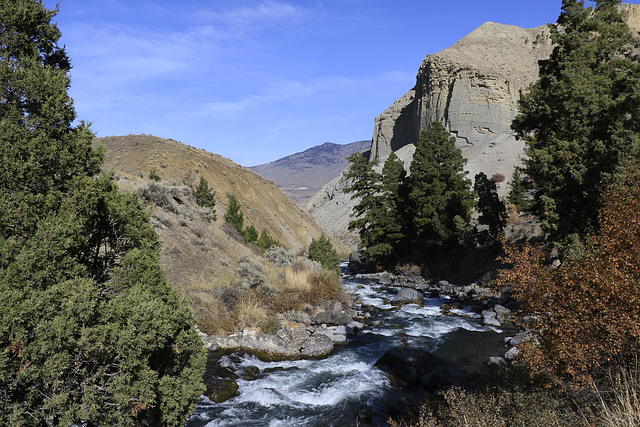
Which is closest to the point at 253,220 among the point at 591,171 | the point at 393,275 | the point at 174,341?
the point at 393,275

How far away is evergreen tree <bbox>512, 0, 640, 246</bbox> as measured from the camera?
637 inches

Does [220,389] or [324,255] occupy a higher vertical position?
[324,255]

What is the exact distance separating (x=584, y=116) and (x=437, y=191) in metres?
16.2

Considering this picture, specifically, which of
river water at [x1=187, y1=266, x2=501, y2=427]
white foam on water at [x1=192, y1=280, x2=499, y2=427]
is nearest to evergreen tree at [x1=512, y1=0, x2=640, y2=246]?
river water at [x1=187, y1=266, x2=501, y2=427]

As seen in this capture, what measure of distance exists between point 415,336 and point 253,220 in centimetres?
2906

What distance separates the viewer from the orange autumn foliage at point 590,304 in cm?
563

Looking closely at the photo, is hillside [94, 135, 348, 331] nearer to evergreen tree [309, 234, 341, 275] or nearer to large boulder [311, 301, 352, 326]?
evergreen tree [309, 234, 341, 275]

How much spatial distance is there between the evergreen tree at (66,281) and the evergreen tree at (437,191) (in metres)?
28.0

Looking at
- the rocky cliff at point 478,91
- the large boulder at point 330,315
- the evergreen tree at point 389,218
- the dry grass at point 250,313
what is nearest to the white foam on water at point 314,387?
the large boulder at point 330,315

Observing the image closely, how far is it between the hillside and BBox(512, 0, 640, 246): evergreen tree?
15.7 meters

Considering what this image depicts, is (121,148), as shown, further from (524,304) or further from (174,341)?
(524,304)

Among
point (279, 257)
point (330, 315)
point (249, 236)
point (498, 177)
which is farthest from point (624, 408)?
point (498, 177)

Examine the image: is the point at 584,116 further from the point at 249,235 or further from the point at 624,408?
the point at 249,235

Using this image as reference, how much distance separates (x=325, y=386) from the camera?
11.3 metres
